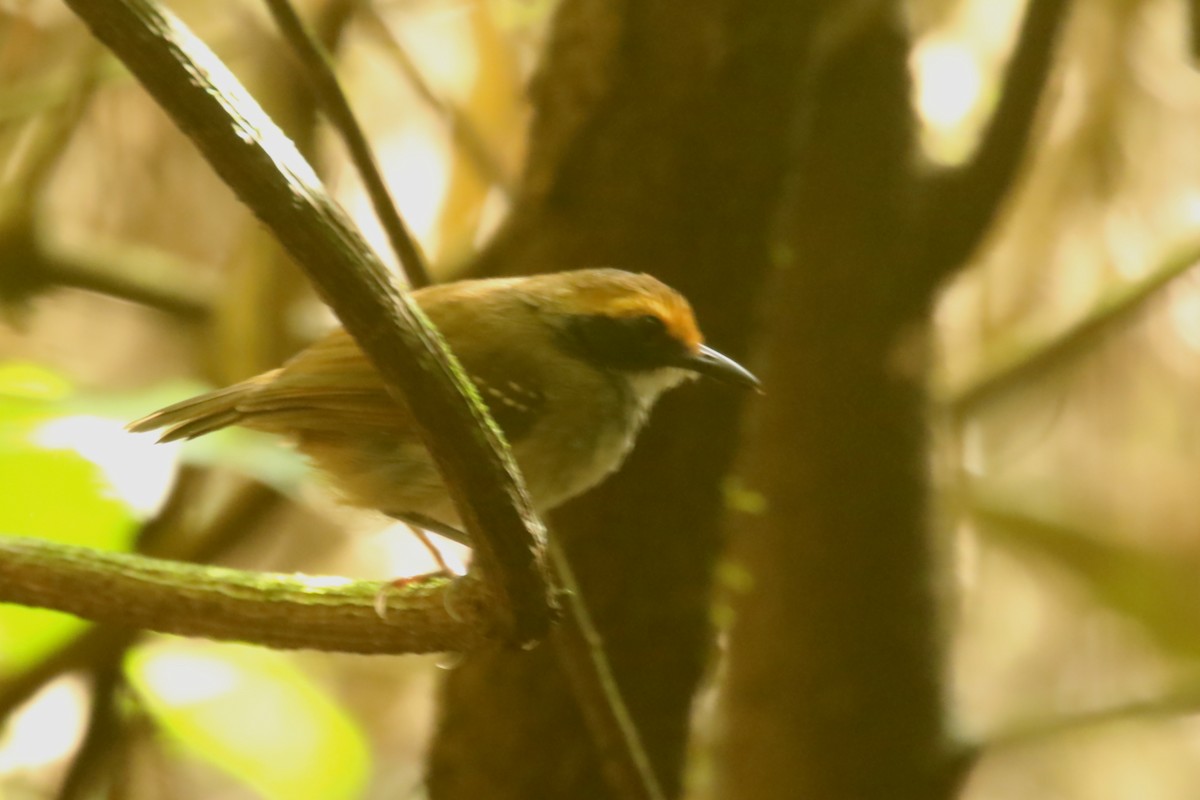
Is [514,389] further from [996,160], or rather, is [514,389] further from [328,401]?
[996,160]

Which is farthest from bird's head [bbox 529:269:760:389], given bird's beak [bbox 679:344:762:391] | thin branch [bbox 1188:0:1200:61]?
A: thin branch [bbox 1188:0:1200:61]

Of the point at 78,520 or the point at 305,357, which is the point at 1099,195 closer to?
the point at 305,357

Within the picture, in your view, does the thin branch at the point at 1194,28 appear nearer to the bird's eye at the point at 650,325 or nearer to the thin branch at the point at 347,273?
the bird's eye at the point at 650,325

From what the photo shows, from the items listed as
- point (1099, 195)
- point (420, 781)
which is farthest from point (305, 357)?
point (1099, 195)

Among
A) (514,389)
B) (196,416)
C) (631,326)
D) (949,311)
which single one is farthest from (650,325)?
(949,311)

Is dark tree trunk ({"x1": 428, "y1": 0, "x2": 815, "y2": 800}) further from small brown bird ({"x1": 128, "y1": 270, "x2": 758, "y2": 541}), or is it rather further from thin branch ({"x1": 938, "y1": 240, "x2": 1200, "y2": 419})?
thin branch ({"x1": 938, "y1": 240, "x2": 1200, "y2": 419})

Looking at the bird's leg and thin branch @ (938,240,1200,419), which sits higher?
thin branch @ (938,240,1200,419)
